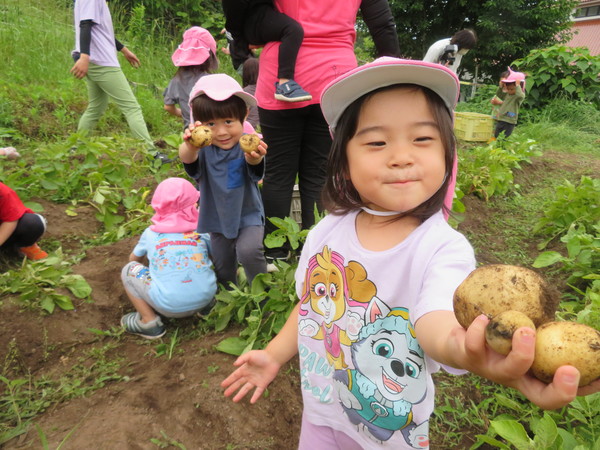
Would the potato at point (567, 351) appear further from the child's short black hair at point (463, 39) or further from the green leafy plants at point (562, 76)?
the green leafy plants at point (562, 76)

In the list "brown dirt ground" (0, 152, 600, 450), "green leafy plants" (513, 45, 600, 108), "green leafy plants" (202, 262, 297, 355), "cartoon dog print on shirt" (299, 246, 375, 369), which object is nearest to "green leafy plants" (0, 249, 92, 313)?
"brown dirt ground" (0, 152, 600, 450)

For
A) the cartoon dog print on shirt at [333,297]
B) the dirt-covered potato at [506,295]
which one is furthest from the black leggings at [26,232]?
the dirt-covered potato at [506,295]

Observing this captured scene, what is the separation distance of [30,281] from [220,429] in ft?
4.88

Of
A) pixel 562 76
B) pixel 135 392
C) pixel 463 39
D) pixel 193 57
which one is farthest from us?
pixel 562 76

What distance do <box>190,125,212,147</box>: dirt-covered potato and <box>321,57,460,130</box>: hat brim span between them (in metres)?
1.11

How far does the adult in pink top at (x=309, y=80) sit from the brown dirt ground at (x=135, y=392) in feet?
3.33

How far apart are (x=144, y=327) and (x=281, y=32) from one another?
5.85 feet

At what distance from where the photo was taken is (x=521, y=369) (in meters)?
0.56

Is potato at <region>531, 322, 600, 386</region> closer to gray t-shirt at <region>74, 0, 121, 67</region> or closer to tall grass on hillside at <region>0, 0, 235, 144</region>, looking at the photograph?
tall grass on hillside at <region>0, 0, 235, 144</region>

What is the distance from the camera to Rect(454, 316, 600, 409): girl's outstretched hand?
54 cm

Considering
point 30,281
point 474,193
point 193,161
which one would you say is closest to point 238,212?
point 193,161

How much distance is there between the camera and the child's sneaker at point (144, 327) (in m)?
2.37

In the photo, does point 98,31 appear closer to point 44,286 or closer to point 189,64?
point 189,64

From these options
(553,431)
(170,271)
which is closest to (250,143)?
(170,271)
